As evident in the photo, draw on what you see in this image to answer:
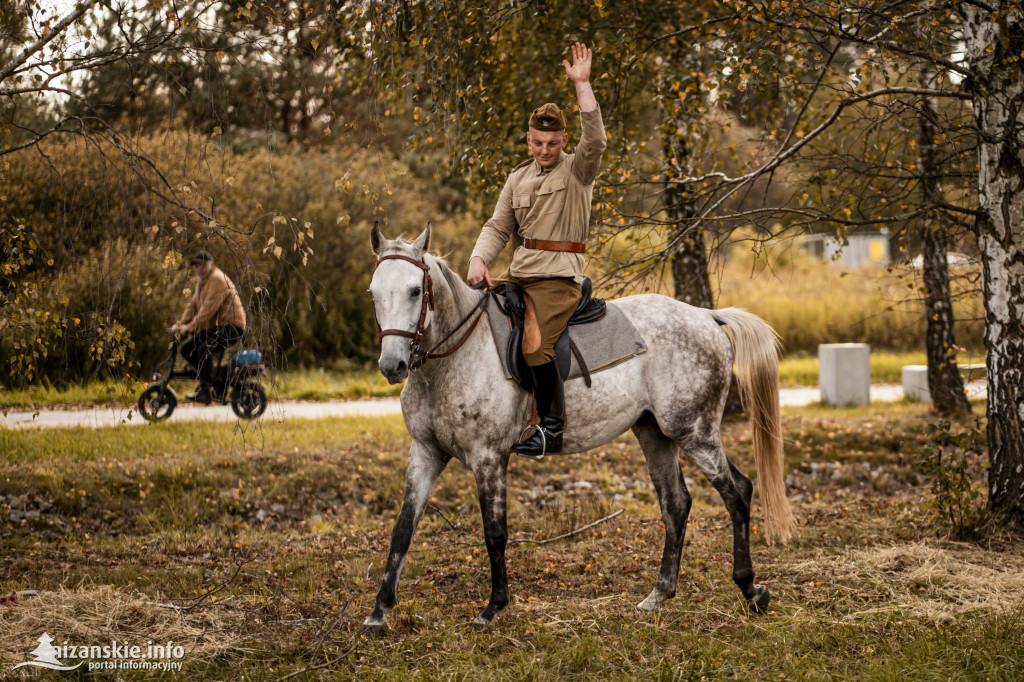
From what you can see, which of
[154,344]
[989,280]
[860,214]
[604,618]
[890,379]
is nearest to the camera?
[604,618]

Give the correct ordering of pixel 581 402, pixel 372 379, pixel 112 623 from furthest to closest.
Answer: pixel 372 379 → pixel 581 402 → pixel 112 623

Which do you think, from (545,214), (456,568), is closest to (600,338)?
(545,214)

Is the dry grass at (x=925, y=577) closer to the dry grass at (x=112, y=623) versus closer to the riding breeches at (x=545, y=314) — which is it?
the riding breeches at (x=545, y=314)

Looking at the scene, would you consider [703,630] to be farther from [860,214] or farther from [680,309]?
[860,214]

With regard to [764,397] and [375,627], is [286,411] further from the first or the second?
[764,397]

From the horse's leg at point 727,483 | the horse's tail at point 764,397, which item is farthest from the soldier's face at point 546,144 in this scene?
the horse's leg at point 727,483

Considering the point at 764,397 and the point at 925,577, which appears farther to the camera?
the point at 764,397

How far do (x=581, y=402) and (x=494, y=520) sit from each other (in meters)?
0.94

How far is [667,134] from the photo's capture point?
8.92 meters

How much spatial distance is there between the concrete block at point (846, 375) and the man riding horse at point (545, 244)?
10024 millimetres

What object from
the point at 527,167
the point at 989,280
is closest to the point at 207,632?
the point at 527,167

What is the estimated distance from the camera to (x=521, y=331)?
5.24 m

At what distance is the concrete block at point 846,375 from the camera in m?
14.0

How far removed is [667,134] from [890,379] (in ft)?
36.3
